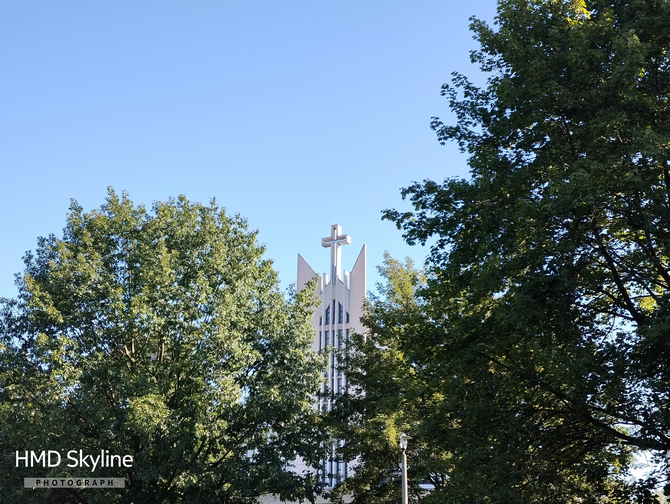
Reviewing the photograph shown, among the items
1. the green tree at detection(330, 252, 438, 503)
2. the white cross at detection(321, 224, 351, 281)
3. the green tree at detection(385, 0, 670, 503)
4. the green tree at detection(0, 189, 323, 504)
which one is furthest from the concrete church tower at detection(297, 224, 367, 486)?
the green tree at detection(385, 0, 670, 503)

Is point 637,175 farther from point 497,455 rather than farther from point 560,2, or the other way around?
point 497,455

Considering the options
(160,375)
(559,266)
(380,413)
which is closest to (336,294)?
(380,413)

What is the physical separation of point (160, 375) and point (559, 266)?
42.0 feet

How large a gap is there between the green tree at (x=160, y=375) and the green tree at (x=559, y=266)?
777 centimetres

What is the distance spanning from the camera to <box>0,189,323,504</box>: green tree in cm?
1758

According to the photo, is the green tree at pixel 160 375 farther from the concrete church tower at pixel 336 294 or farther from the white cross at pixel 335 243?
the white cross at pixel 335 243

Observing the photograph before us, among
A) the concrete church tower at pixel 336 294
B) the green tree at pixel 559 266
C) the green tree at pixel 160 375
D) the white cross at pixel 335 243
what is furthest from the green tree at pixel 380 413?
the white cross at pixel 335 243

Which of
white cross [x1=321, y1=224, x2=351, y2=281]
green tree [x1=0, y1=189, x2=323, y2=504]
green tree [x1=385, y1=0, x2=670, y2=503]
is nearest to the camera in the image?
green tree [x1=385, y1=0, x2=670, y2=503]

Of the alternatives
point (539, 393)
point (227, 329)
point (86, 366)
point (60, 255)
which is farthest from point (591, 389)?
point (60, 255)

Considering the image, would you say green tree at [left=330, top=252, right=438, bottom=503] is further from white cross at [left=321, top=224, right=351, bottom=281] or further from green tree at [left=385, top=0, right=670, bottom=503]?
white cross at [left=321, top=224, right=351, bottom=281]

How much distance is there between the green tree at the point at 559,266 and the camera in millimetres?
9953

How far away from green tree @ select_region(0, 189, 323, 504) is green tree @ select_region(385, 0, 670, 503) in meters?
7.77

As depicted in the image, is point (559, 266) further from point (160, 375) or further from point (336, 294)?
point (336, 294)

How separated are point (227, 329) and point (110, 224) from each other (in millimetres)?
6202
